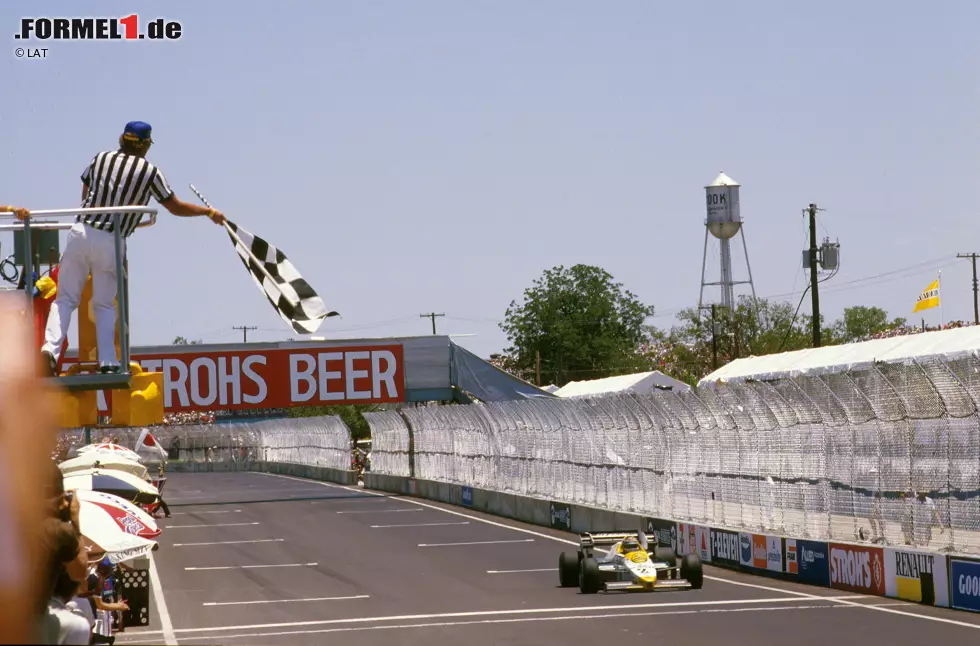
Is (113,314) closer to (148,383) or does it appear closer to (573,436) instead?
(148,383)

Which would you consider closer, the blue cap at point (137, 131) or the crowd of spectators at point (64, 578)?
the crowd of spectators at point (64, 578)

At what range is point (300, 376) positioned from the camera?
50031mm

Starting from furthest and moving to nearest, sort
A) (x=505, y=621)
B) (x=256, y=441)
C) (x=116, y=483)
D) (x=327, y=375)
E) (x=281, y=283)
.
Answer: (x=256, y=441), (x=327, y=375), (x=116, y=483), (x=505, y=621), (x=281, y=283)

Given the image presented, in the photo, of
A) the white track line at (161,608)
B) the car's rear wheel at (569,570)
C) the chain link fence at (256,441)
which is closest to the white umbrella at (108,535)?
the white track line at (161,608)

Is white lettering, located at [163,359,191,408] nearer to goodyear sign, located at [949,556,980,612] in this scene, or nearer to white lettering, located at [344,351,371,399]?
white lettering, located at [344,351,371,399]

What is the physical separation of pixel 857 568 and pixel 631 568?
9.21 feet

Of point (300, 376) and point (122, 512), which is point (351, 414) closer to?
point (300, 376)

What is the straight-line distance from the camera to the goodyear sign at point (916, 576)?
16.0 meters

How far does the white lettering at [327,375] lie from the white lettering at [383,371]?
4.00 ft

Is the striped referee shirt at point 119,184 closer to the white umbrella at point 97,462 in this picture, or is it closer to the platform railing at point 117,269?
the platform railing at point 117,269

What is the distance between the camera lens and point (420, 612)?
1745 centimetres

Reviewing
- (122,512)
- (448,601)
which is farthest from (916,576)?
(122,512)

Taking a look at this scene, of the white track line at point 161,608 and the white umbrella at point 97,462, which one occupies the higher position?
the white umbrella at point 97,462

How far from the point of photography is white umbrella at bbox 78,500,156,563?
11820 mm
